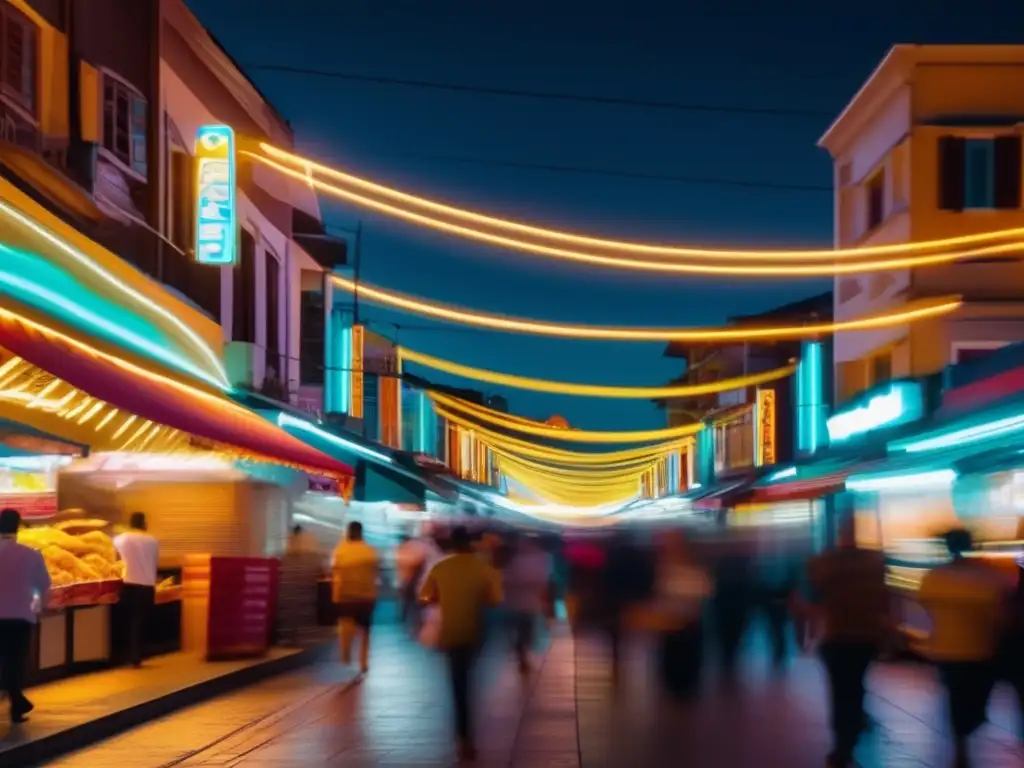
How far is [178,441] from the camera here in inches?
802

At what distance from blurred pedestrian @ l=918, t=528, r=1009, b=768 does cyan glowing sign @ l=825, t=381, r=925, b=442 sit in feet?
62.9

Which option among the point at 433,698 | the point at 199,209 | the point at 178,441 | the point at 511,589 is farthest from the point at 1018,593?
the point at 199,209

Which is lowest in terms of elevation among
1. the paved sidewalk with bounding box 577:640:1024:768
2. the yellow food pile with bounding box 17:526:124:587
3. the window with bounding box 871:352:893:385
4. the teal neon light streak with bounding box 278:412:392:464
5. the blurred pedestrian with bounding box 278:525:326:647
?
the paved sidewalk with bounding box 577:640:1024:768

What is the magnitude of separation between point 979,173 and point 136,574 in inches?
817

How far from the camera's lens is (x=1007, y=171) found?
3191 centimetres

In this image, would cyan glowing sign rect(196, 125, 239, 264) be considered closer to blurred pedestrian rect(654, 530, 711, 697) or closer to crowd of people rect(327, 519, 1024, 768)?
crowd of people rect(327, 519, 1024, 768)

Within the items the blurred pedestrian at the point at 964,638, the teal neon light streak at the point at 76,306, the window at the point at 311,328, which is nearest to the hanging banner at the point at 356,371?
the window at the point at 311,328

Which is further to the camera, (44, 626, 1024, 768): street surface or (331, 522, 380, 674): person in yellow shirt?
(331, 522, 380, 674): person in yellow shirt

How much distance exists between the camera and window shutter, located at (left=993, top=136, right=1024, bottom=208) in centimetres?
3181

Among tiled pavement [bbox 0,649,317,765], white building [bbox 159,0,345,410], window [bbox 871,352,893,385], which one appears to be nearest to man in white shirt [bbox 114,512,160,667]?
tiled pavement [bbox 0,649,317,765]

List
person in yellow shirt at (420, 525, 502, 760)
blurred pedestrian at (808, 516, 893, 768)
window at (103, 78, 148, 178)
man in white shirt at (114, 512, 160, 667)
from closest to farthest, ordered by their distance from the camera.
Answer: blurred pedestrian at (808, 516, 893, 768)
person in yellow shirt at (420, 525, 502, 760)
man in white shirt at (114, 512, 160, 667)
window at (103, 78, 148, 178)

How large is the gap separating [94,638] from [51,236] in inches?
183

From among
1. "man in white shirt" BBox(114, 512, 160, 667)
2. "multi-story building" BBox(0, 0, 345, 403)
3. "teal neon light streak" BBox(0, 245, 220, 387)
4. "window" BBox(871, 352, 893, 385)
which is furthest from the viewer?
"window" BBox(871, 352, 893, 385)

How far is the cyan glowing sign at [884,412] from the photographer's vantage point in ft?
98.9
